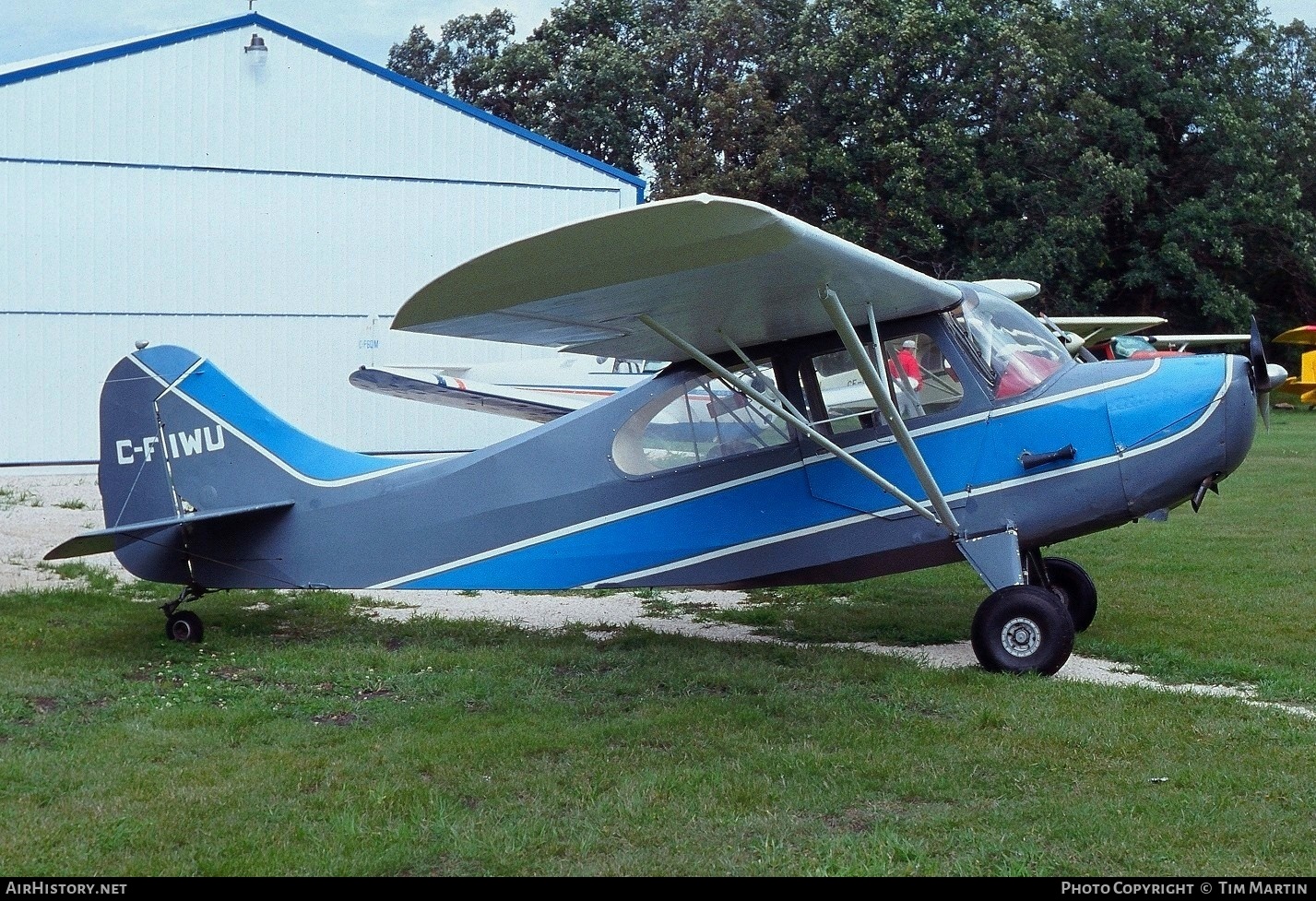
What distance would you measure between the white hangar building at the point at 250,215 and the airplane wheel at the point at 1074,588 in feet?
43.8

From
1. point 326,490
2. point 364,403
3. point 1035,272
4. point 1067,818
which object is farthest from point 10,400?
point 1035,272

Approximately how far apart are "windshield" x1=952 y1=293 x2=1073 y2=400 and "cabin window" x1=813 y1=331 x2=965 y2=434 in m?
0.22

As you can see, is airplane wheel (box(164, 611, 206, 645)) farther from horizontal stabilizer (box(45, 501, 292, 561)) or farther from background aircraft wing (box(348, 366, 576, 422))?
background aircraft wing (box(348, 366, 576, 422))

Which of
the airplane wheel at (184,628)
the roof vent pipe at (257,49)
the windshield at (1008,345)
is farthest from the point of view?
the roof vent pipe at (257,49)

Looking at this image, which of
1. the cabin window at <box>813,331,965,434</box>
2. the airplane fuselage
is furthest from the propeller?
the cabin window at <box>813,331,965,434</box>

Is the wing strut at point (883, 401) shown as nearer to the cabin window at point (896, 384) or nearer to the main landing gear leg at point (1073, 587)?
the cabin window at point (896, 384)

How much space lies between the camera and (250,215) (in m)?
21.0

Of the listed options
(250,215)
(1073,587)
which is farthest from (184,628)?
(250,215)

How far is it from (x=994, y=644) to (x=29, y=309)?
58.8ft

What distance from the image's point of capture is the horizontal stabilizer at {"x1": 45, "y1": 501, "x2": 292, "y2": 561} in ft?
24.1

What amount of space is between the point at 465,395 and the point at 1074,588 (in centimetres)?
1052

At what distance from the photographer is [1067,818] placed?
464 cm

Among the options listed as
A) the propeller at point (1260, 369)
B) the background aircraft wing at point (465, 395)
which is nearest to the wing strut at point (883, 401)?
the propeller at point (1260, 369)

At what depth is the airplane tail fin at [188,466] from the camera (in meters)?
8.32
